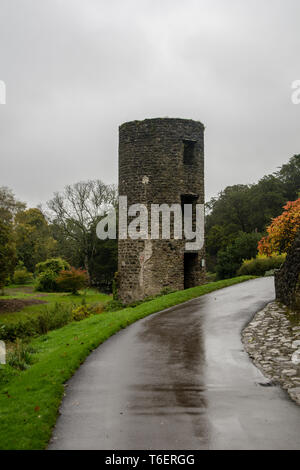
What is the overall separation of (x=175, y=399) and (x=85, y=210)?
134 ft

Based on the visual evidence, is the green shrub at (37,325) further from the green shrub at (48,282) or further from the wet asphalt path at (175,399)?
the green shrub at (48,282)

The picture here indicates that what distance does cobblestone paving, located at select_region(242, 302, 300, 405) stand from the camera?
7160 mm

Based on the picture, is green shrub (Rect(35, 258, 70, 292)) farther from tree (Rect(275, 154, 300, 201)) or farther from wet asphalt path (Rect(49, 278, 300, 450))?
wet asphalt path (Rect(49, 278, 300, 450))

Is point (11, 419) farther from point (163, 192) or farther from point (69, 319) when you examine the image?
point (163, 192)

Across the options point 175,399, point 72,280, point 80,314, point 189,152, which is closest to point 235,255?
point 189,152

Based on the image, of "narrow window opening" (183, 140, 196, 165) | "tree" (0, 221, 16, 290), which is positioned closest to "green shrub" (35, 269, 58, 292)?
"tree" (0, 221, 16, 290)

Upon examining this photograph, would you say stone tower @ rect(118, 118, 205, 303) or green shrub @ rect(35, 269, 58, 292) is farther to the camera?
green shrub @ rect(35, 269, 58, 292)

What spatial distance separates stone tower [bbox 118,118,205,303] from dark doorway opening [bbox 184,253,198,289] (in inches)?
39.0

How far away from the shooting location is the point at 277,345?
352 inches

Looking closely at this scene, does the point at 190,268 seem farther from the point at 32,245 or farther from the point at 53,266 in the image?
the point at 32,245

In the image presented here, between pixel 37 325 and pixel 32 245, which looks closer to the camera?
pixel 37 325

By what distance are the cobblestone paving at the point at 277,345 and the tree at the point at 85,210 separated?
34.7 meters

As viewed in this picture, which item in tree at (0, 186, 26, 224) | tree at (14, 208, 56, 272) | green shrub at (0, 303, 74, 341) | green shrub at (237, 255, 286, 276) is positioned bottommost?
green shrub at (0, 303, 74, 341)

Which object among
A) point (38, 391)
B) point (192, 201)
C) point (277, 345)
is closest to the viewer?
point (38, 391)
